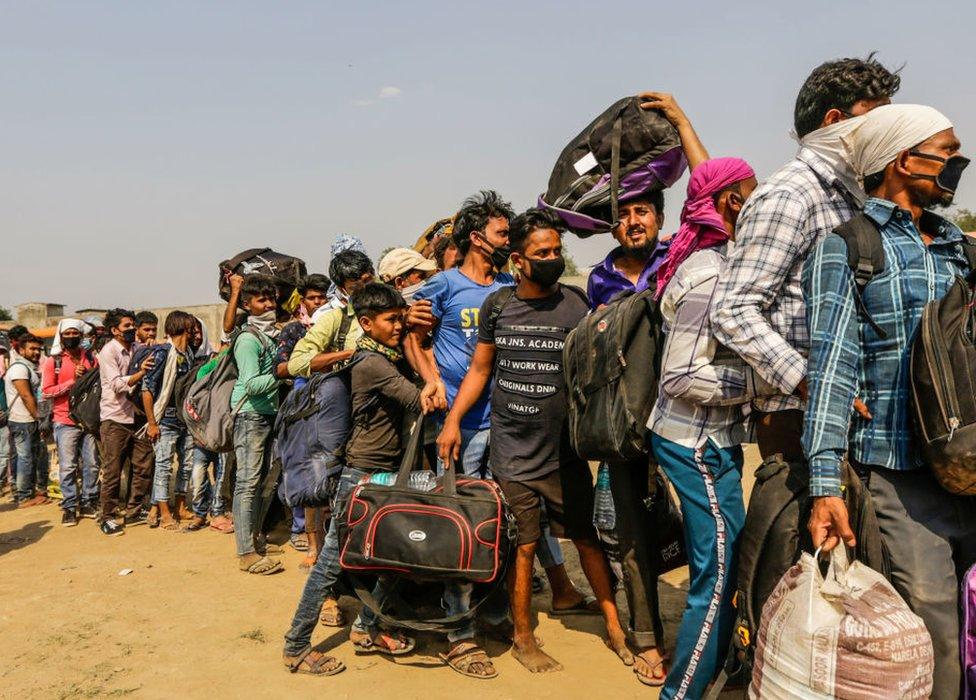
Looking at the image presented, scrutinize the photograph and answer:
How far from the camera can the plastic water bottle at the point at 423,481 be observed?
4.09 m

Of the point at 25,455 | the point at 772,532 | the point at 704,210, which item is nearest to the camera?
the point at 772,532

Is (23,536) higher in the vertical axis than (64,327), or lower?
lower

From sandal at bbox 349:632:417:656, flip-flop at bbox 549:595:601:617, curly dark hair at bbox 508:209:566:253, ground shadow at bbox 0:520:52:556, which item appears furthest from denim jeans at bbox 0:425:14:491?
curly dark hair at bbox 508:209:566:253

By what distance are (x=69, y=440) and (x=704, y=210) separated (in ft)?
24.6

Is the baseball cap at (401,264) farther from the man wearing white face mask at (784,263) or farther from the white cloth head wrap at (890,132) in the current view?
the white cloth head wrap at (890,132)

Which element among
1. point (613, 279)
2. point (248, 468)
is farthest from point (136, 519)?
point (613, 279)

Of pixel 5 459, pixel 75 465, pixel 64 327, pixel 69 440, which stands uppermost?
pixel 64 327

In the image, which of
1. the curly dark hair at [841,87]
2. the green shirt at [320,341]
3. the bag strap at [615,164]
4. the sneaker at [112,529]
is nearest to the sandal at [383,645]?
the green shirt at [320,341]

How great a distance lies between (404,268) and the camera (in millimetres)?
5676

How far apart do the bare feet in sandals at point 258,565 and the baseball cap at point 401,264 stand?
2.27m

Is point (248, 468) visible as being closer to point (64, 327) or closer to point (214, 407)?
point (214, 407)

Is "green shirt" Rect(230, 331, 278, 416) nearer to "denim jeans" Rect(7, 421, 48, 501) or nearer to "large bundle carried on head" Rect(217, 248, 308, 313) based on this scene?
"large bundle carried on head" Rect(217, 248, 308, 313)

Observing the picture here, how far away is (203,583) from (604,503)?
10.7ft

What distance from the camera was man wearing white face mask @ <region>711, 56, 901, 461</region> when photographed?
2740 millimetres
